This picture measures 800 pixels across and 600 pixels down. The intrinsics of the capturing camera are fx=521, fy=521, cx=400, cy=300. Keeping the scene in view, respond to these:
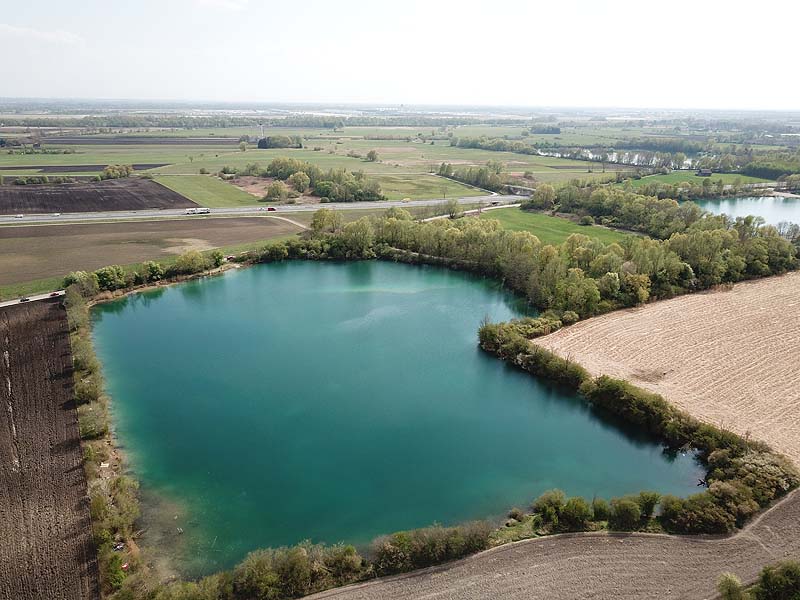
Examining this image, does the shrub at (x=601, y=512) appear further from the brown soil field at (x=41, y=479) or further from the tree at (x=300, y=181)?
the tree at (x=300, y=181)

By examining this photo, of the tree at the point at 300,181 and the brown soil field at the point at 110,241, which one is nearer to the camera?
the brown soil field at the point at 110,241

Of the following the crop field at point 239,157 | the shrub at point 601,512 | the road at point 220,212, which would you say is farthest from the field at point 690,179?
the shrub at point 601,512

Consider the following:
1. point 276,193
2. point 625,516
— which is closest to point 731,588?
point 625,516

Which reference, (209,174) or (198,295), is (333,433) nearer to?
(198,295)

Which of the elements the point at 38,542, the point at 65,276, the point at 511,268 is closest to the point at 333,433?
the point at 38,542

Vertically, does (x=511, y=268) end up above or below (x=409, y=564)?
above

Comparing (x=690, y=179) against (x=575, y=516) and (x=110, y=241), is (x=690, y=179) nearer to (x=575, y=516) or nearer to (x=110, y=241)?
(x=575, y=516)
